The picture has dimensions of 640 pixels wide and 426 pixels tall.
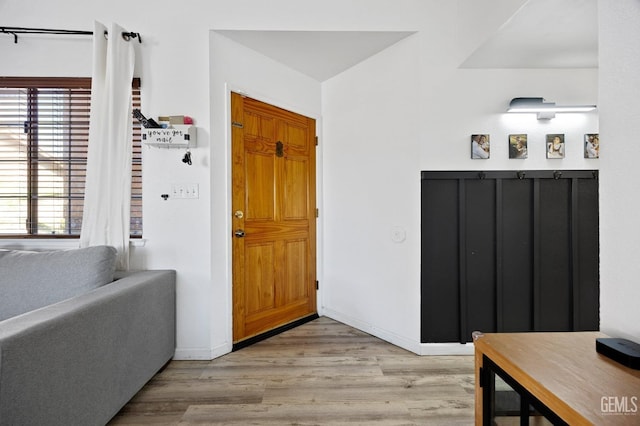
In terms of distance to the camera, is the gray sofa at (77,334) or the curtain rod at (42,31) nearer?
the gray sofa at (77,334)

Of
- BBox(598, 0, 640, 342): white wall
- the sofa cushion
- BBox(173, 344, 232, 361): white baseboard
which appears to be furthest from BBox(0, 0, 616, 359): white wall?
BBox(598, 0, 640, 342): white wall

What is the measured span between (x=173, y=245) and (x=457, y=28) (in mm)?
2710

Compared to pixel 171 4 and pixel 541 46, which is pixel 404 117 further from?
pixel 171 4

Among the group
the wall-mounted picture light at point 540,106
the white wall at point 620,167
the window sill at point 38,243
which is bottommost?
the window sill at point 38,243

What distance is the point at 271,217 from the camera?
2.67 metres

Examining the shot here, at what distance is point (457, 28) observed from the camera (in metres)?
2.23

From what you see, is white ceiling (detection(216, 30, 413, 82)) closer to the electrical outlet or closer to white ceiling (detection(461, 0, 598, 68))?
white ceiling (detection(461, 0, 598, 68))

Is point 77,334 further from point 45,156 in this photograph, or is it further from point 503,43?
point 503,43

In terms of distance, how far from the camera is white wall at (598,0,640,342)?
0.91 m

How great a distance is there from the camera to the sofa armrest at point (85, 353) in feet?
3.33

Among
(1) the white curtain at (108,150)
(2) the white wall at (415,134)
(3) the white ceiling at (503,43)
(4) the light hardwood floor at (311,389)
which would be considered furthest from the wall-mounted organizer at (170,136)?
(4) the light hardwood floor at (311,389)

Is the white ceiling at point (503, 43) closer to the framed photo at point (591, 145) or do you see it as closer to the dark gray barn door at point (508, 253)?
the framed photo at point (591, 145)

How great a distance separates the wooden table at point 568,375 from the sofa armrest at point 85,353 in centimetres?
159

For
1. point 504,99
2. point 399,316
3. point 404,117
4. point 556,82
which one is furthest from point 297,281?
point 556,82
